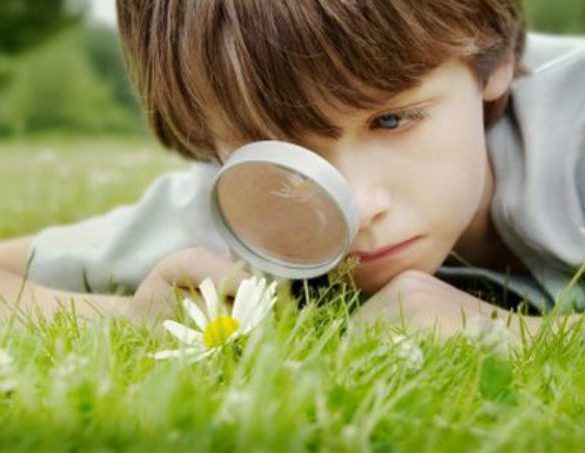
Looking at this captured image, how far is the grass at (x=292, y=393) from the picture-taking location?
3.30 ft

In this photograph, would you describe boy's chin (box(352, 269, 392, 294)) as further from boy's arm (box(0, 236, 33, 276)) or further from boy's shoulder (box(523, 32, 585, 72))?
boy's arm (box(0, 236, 33, 276))

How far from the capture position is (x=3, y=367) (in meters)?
1.24

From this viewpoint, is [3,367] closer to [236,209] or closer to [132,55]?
[236,209]

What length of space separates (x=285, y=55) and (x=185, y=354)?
0.62m

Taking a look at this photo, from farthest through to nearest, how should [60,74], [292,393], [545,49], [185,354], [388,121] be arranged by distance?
[60,74] < [545,49] < [388,121] < [185,354] < [292,393]

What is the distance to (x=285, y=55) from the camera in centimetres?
175

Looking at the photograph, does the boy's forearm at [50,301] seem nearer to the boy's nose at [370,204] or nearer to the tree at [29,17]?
the boy's nose at [370,204]

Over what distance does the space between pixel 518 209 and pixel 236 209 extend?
0.53 m

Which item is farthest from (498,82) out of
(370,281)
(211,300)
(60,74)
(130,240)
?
(60,74)

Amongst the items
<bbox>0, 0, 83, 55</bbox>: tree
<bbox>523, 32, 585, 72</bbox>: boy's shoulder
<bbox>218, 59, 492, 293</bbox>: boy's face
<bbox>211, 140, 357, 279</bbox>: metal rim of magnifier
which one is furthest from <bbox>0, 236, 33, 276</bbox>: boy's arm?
<bbox>0, 0, 83, 55</bbox>: tree

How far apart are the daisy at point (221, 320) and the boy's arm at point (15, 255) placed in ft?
3.82

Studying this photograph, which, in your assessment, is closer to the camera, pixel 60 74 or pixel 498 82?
pixel 498 82

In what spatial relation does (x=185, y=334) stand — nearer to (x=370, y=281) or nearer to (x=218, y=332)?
(x=218, y=332)

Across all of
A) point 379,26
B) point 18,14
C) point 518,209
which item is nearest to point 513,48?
point 518,209
